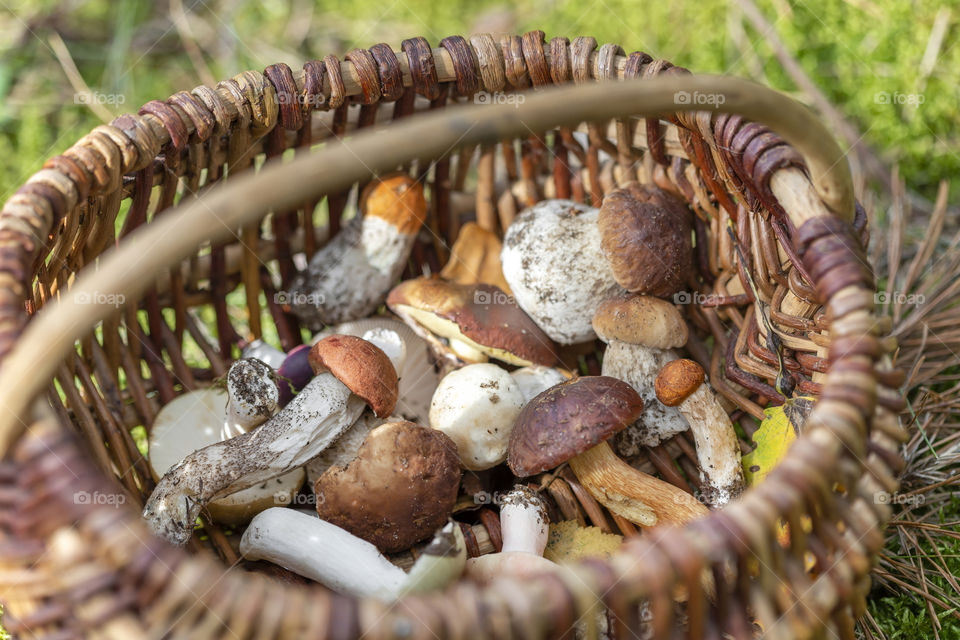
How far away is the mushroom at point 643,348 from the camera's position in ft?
5.92

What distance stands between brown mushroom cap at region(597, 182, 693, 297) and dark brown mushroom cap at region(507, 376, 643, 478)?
325mm

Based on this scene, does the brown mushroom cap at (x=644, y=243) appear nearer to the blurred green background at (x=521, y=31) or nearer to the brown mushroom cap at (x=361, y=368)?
the brown mushroom cap at (x=361, y=368)

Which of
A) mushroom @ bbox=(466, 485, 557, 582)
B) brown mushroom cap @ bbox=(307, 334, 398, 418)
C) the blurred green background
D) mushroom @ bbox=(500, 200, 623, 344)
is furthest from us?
the blurred green background

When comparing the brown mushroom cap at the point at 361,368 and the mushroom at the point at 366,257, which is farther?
the mushroom at the point at 366,257

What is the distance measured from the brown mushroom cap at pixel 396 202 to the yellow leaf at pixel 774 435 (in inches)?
43.6

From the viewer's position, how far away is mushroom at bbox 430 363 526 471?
5.82 feet

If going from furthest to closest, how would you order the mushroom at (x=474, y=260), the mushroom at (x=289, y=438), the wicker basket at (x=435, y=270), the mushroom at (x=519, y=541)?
the mushroom at (x=474, y=260), the mushroom at (x=289, y=438), the mushroom at (x=519, y=541), the wicker basket at (x=435, y=270)

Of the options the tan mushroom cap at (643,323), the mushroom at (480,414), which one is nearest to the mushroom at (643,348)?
the tan mushroom cap at (643,323)

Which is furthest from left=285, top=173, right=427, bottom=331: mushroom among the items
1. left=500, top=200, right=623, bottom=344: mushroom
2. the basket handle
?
the basket handle

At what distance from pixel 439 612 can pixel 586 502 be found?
2.85ft

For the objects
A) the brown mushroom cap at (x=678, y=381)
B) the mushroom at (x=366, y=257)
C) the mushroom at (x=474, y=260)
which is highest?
the mushroom at (x=366, y=257)

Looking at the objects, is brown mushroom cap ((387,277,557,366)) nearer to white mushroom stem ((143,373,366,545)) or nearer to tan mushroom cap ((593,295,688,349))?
tan mushroom cap ((593,295,688,349))

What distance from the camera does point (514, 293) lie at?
203 centimetres

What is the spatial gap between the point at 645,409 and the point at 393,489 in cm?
70
